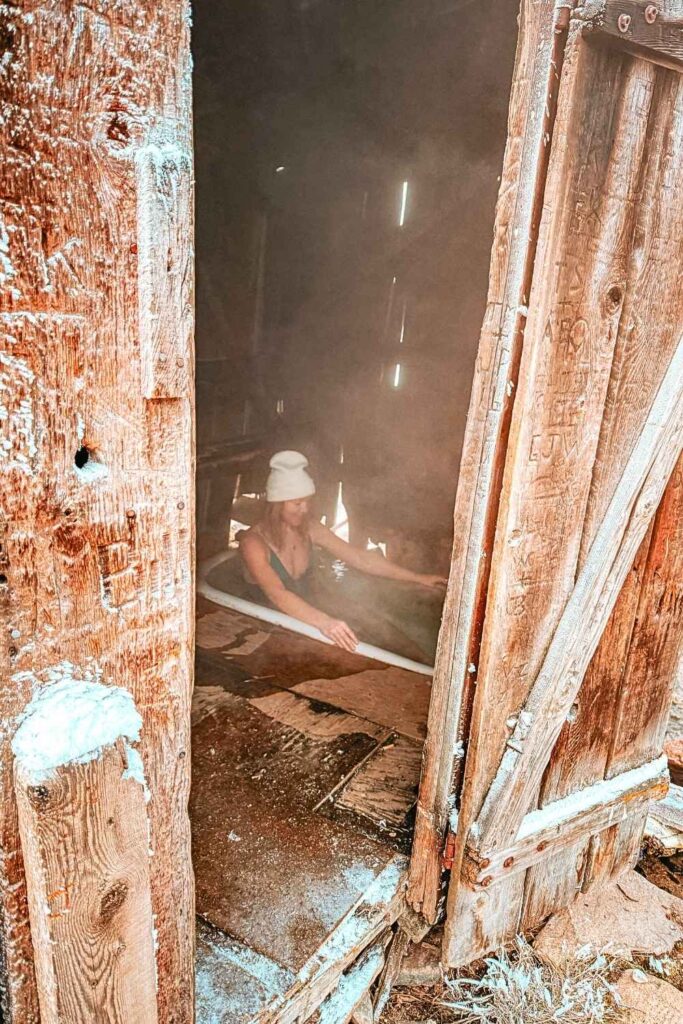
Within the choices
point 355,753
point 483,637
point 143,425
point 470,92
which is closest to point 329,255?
point 470,92

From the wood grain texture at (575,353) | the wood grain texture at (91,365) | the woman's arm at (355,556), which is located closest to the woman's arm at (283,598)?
the woman's arm at (355,556)

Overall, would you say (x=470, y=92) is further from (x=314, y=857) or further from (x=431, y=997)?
(x=431, y=997)

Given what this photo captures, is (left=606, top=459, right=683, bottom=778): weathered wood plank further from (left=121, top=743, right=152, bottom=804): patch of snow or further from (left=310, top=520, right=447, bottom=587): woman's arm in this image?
(left=310, top=520, right=447, bottom=587): woman's arm

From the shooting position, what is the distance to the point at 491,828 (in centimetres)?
219

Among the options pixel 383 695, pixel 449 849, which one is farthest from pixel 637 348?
pixel 383 695

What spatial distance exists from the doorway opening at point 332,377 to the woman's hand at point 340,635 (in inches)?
3.0

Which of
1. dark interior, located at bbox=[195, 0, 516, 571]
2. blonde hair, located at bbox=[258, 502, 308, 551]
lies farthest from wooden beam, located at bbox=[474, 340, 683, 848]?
dark interior, located at bbox=[195, 0, 516, 571]

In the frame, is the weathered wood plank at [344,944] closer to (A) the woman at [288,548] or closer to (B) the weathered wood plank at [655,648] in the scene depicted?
(B) the weathered wood plank at [655,648]

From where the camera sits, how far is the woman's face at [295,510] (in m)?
4.86

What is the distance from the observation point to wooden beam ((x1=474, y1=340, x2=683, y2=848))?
2070 mm

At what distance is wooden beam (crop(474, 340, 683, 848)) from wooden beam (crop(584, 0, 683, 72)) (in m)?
0.76

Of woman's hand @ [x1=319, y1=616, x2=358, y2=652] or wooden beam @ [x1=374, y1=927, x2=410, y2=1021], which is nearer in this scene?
wooden beam @ [x1=374, y1=927, x2=410, y2=1021]

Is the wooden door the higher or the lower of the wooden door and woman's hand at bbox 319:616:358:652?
the higher

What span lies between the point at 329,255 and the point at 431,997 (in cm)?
555
